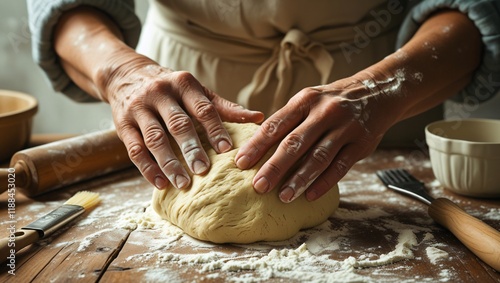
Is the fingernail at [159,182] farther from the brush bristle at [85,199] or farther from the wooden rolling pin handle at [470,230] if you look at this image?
the wooden rolling pin handle at [470,230]

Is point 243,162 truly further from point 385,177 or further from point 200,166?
point 385,177

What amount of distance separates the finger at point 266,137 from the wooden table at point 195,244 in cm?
19

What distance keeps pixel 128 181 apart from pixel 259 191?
590 millimetres

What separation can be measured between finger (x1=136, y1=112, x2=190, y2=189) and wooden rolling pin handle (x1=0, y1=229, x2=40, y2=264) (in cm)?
31

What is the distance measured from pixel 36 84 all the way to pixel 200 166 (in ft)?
6.26

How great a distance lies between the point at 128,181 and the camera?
1644 millimetres

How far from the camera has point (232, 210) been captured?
1.21 metres


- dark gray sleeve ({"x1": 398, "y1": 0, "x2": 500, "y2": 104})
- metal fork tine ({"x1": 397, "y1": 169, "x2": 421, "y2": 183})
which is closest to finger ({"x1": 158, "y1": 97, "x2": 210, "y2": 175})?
metal fork tine ({"x1": 397, "y1": 169, "x2": 421, "y2": 183})

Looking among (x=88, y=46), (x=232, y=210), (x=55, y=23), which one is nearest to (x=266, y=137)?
(x=232, y=210)

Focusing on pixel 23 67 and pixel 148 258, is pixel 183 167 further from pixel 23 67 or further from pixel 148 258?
pixel 23 67

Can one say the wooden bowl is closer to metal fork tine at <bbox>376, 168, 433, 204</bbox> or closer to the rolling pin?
the rolling pin

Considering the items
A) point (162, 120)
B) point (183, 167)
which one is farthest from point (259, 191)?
point (162, 120)

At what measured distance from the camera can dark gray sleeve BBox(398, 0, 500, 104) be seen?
1.57 metres

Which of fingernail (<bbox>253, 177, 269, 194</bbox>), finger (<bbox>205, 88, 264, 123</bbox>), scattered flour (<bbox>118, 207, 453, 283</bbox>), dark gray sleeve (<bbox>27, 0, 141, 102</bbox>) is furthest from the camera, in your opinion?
dark gray sleeve (<bbox>27, 0, 141, 102</bbox>)
